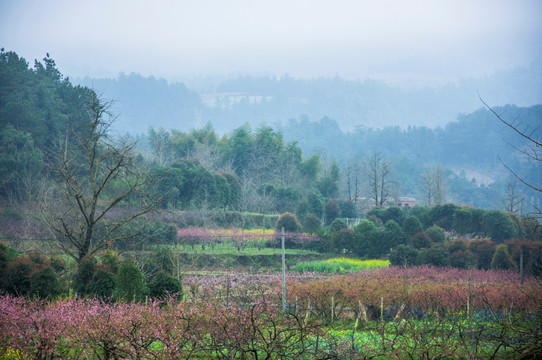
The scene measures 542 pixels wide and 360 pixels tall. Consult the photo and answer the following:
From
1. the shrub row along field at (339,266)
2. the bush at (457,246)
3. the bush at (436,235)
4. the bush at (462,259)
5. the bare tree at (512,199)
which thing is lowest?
the shrub row along field at (339,266)

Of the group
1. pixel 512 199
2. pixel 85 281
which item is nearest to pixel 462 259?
pixel 85 281

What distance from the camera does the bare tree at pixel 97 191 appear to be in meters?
13.2

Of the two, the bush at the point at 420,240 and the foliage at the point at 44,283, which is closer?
the foliage at the point at 44,283

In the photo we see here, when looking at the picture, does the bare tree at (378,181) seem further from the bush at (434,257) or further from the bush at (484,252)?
the bush at (434,257)

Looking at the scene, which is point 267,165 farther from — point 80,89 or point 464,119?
point 464,119

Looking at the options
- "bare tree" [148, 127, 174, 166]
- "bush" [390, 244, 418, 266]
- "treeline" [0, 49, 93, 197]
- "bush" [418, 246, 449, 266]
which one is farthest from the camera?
"bare tree" [148, 127, 174, 166]

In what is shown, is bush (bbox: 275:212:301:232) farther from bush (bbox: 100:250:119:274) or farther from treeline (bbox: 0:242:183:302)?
treeline (bbox: 0:242:183:302)

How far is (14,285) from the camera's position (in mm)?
11484

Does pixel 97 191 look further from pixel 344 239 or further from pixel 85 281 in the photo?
pixel 344 239

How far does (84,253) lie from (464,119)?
8955 cm

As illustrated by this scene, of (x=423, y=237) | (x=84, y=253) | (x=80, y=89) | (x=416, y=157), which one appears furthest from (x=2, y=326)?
(x=416, y=157)

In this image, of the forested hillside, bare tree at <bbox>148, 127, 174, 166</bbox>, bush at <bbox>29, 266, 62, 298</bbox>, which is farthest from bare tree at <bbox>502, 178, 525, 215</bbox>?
bare tree at <bbox>148, 127, 174, 166</bbox>

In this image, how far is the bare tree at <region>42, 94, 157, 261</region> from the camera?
13.2 meters

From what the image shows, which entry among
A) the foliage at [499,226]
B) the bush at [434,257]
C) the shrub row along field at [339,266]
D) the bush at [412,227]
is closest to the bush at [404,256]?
the bush at [434,257]
